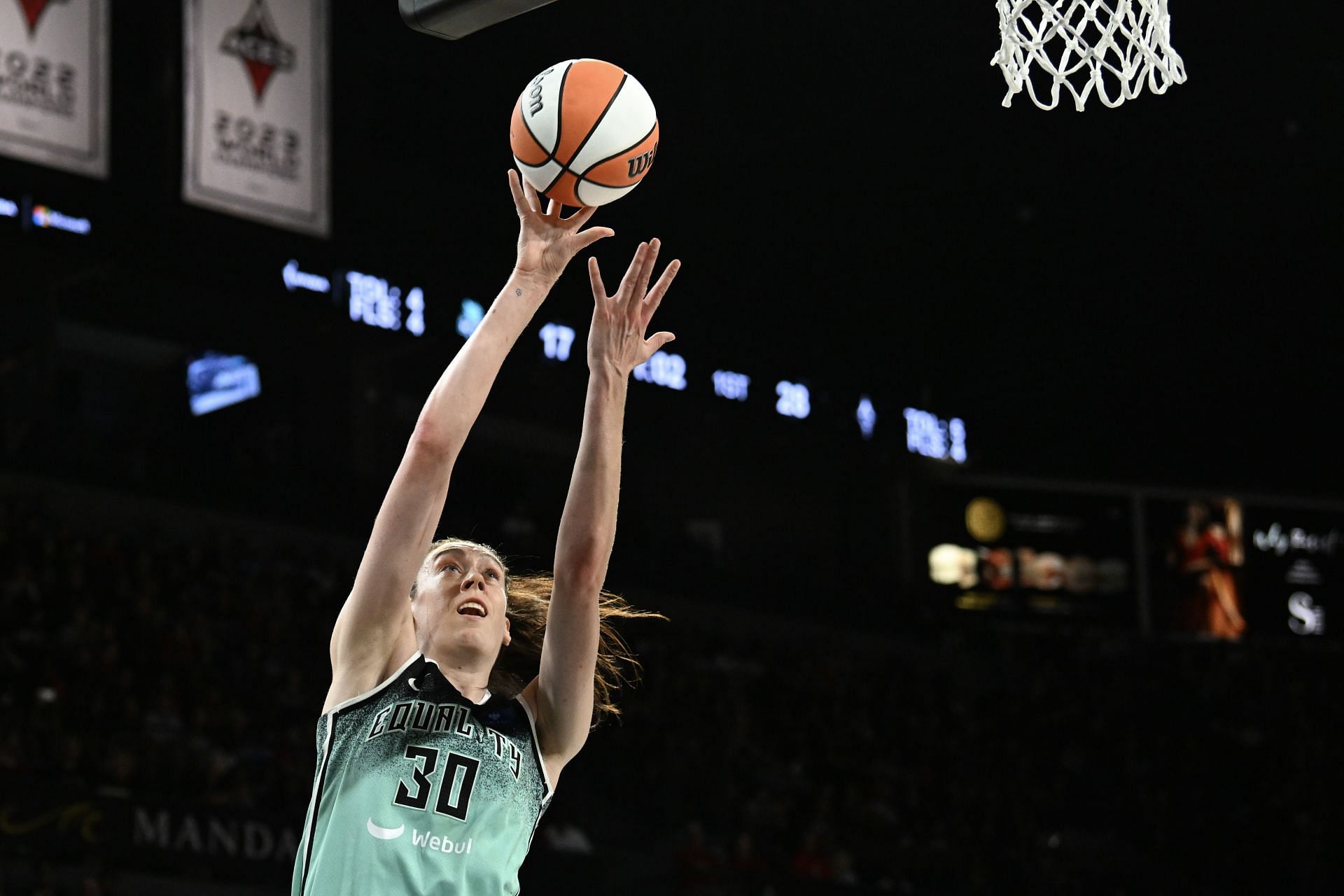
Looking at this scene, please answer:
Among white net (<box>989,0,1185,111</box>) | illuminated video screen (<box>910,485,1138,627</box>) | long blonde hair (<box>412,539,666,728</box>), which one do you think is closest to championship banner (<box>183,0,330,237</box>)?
white net (<box>989,0,1185,111</box>)

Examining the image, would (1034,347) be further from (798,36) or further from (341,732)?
(341,732)

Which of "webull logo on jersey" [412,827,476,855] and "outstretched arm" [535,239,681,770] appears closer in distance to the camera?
"webull logo on jersey" [412,827,476,855]

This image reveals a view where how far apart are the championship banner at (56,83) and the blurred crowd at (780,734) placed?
2869 millimetres

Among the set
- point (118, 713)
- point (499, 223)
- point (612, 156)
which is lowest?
point (118, 713)

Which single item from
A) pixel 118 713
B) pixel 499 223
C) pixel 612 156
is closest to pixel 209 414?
pixel 499 223

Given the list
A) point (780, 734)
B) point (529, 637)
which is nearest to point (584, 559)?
point (529, 637)

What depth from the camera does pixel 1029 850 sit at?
47.7 ft

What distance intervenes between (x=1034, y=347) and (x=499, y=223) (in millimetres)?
6931

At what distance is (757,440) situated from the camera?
814 inches

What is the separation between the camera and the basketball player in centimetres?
288

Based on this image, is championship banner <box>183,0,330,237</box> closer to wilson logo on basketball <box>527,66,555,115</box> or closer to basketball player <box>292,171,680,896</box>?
wilson logo on basketball <box>527,66,555,115</box>

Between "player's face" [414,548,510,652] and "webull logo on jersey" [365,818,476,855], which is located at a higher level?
"player's face" [414,548,510,652]

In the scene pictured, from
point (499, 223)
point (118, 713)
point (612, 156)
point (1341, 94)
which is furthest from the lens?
point (499, 223)

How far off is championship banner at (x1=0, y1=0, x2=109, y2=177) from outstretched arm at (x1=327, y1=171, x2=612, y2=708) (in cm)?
899
